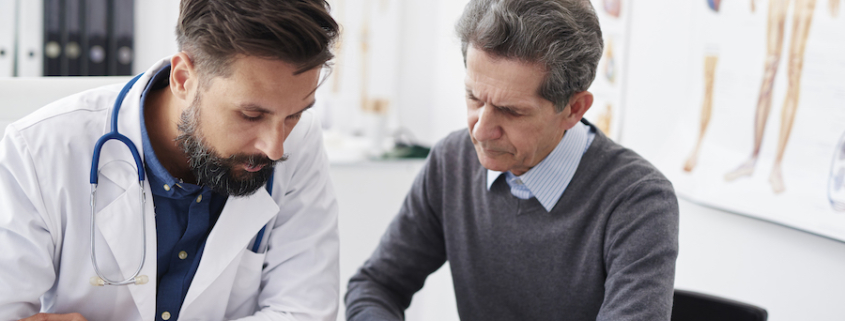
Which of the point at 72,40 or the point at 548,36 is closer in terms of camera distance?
the point at 548,36

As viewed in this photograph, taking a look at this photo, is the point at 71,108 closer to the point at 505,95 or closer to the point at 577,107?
the point at 505,95

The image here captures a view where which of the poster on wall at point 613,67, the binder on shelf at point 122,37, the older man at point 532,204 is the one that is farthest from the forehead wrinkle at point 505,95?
the binder on shelf at point 122,37

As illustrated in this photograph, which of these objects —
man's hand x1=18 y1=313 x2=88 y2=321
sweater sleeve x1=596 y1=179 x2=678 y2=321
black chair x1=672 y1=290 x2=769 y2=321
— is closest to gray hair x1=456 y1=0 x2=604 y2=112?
sweater sleeve x1=596 y1=179 x2=678 y2=321

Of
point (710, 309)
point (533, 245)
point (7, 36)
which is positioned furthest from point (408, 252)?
point (7, 36)

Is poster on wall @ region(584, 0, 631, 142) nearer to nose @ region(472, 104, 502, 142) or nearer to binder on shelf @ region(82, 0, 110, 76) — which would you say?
nose @ region(472, 104, 502, 142)

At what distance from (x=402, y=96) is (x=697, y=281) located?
1.84m

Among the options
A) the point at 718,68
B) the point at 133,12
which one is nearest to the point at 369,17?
the point at 133,12

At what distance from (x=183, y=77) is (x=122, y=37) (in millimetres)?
1856

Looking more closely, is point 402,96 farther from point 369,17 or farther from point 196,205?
point 196,205

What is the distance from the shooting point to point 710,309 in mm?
1304

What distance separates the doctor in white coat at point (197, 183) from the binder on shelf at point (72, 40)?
163 centimetres

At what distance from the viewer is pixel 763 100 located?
1464 millimetres

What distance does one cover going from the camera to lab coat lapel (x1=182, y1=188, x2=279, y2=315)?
1.21 meters

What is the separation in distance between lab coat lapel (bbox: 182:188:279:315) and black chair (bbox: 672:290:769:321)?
2.74 ft
